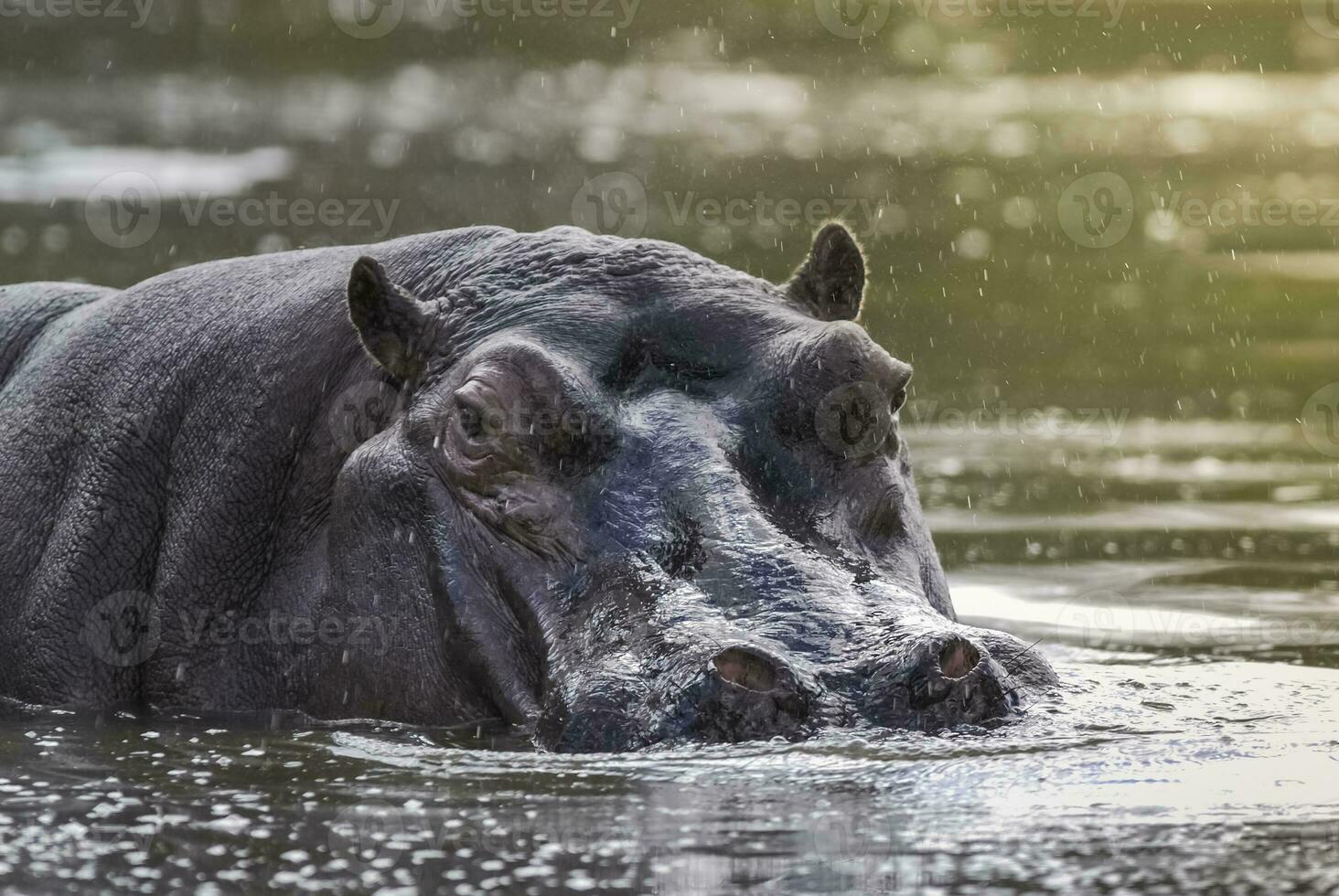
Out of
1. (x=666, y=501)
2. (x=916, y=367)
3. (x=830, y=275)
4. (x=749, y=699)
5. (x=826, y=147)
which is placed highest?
(x=826, y=147)

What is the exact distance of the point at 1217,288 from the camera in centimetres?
1781

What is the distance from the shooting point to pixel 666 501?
5047mm

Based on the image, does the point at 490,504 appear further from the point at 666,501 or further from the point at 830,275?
the point at 830,275

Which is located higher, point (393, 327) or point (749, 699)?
point (393, 327)

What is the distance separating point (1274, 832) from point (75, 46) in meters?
18.0

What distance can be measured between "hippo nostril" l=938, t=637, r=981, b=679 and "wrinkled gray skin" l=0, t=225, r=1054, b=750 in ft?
0.03

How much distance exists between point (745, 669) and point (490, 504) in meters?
1.01

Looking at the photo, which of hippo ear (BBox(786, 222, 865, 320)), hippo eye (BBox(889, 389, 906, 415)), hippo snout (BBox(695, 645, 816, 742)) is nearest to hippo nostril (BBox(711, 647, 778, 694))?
hippo snout (BBox(695, 645, 816, 742))

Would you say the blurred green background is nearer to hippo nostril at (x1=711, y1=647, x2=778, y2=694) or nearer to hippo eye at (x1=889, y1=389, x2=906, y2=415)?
hippo eye at (x1=889, y1=389, x2=906, y2=415)

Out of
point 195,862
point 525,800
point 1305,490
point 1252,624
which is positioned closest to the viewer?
point 195,862

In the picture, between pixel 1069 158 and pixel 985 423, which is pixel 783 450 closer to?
pixel 985 423

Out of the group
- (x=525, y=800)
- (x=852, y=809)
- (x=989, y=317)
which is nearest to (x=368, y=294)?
(x=525, y=800)

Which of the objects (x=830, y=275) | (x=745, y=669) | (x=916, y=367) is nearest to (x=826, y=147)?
(x=916, y=367)

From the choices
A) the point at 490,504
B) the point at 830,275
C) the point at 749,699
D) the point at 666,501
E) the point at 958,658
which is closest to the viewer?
the point at 749,699
